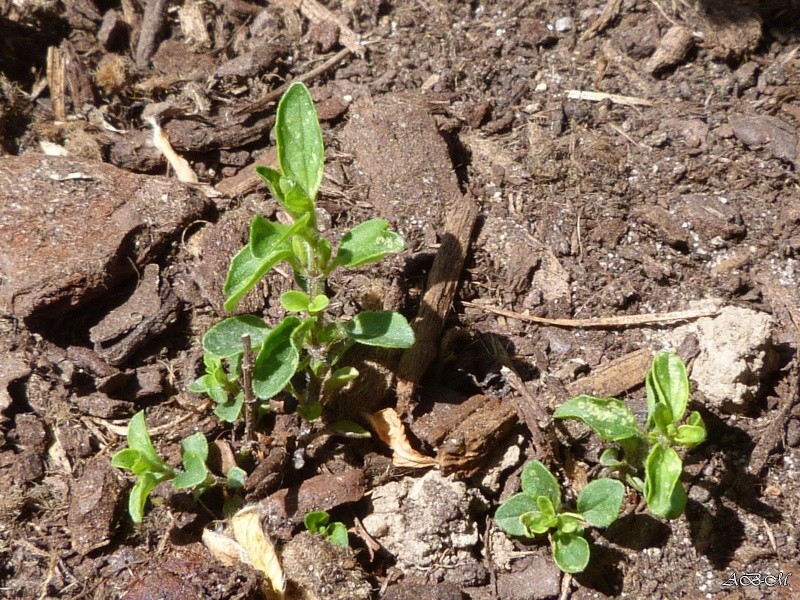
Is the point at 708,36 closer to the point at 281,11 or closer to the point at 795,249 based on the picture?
the point at 795,249

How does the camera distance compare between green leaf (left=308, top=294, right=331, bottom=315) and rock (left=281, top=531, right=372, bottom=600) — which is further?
rock (left=281, top=531, right=372, bottom=600)

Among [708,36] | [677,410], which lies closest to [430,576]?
[677,410]

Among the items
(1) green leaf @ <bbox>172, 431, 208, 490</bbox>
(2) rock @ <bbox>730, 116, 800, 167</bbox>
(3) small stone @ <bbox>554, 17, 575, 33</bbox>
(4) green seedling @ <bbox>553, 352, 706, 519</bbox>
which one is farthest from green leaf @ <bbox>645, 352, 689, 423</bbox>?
(3) small stone @ <bbox>554, 17, 575, 33</bbox>

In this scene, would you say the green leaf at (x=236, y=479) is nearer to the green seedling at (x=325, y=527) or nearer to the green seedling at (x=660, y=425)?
the green seedling at (x=325, y=527)

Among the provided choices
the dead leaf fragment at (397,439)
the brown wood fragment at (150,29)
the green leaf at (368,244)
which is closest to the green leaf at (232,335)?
the green leaf at (368,244)

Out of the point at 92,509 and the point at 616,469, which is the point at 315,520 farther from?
the point at 616,469

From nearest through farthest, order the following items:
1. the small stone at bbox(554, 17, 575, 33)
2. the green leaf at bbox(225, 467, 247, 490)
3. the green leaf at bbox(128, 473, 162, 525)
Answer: the green leaf at bbox(128, 473, 162, 525) → the green leaf at bbox(225, 467, 247, 490) → the small stone at bbox(554, 17, 575, 33)

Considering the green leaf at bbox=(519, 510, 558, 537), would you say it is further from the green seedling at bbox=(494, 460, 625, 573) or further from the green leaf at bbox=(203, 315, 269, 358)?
the green leaf at bbox=(203, 315, 269, 358)
